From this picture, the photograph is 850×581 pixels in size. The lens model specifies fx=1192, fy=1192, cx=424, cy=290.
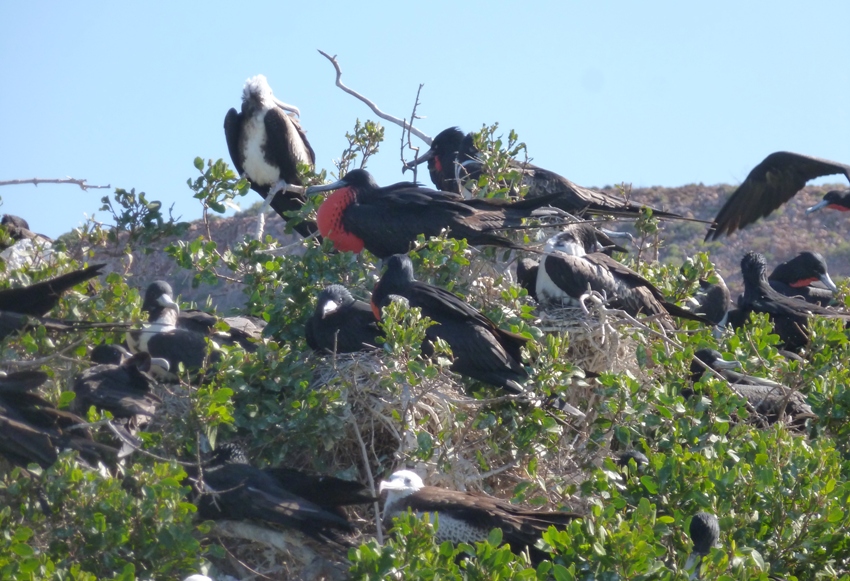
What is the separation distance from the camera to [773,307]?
659 centimetres

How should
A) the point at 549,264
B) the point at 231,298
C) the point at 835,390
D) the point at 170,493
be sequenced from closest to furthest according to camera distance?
1. the point at 170,493
2. the point at 835,390
3. the point at 549,264
4. the point at 231,298

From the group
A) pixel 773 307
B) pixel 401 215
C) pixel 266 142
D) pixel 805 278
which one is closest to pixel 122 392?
pixel 401 215

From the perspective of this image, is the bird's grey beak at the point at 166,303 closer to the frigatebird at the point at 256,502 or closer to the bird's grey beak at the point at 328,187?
the bird's grey beak at the point at 328,187

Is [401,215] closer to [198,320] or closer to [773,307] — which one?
[198,320]

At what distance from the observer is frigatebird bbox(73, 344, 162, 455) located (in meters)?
4.40

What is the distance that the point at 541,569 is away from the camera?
298 centimetres

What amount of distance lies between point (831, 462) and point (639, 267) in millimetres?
2713

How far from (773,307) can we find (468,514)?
335cm

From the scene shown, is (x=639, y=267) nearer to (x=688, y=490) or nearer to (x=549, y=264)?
(x=549, y=264)

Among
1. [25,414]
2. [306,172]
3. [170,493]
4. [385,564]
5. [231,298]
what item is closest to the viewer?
[385,564]

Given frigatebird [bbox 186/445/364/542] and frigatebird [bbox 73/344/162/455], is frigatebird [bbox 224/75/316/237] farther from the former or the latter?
frigatebird [bbox 186/445/364/542]

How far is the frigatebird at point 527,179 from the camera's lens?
20.5 ft

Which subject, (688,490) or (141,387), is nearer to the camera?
(688,490)

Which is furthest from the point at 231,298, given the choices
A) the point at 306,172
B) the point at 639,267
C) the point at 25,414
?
the point at 25,414
